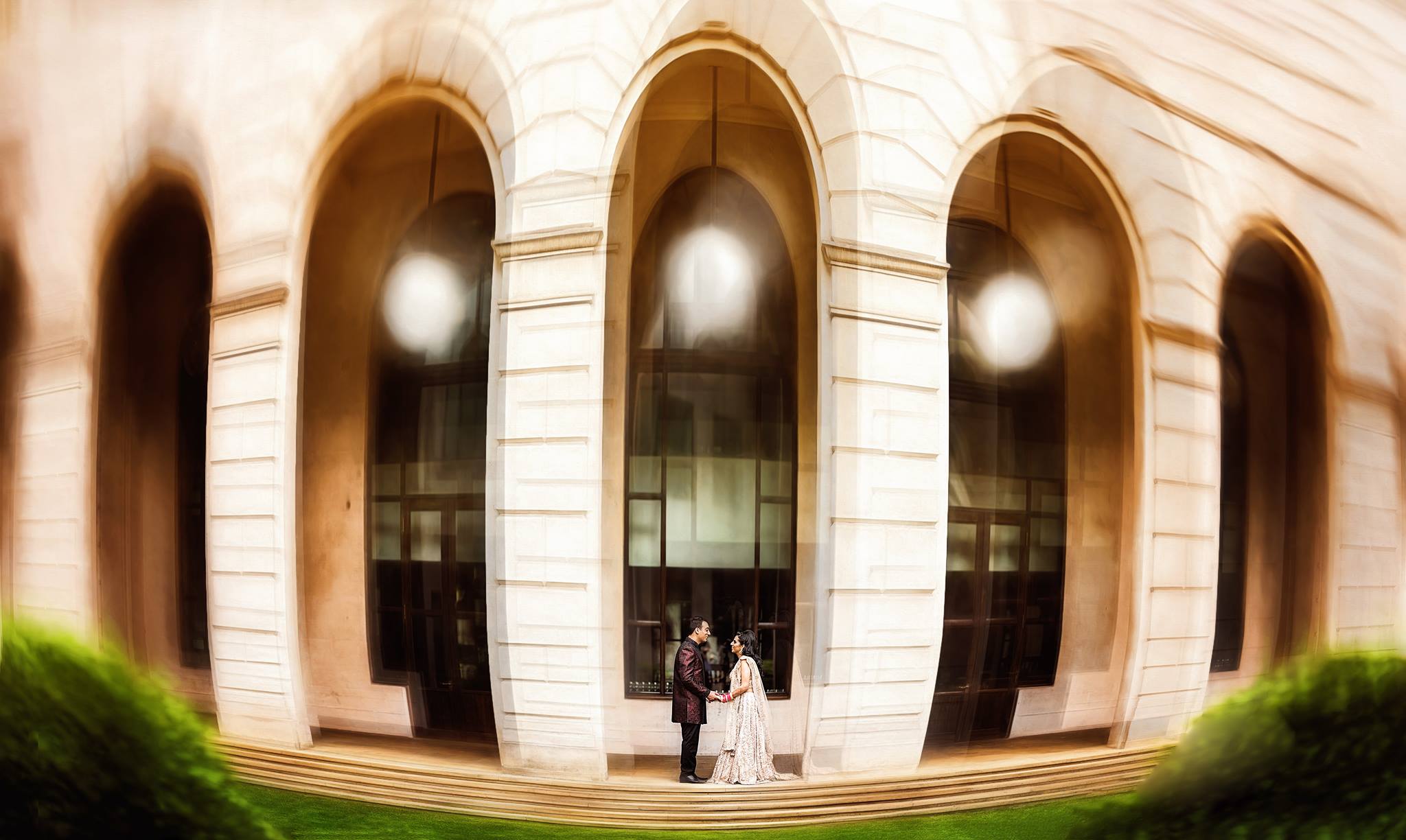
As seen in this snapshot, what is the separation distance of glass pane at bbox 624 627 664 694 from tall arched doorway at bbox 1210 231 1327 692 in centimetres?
200

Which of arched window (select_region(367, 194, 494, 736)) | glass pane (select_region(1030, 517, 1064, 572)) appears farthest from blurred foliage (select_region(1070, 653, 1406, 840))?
arched window (select_region(367, 194, 494, 736))

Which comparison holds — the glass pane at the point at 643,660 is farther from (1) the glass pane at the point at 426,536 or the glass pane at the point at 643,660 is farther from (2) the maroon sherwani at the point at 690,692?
(1) the glass pane at the point at 426,536

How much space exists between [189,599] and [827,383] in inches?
89.1

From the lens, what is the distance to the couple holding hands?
2.91 metres

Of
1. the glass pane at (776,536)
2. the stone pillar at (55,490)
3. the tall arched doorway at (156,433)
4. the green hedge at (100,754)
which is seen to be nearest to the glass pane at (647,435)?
the glass pane at (776,536)

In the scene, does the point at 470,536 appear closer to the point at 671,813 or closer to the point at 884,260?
the point at 671,813

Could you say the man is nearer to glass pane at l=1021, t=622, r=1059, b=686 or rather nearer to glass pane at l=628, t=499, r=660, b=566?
glass pane at l=628, t=499, r=660, b=566

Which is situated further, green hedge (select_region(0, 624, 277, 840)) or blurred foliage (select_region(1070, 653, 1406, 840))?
blurred foliage (select_region(1070, 653, 1406, 840))

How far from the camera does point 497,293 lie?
9.93ft

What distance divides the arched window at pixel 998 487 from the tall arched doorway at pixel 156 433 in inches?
94.8

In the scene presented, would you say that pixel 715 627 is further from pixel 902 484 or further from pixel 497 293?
pixel 497 293

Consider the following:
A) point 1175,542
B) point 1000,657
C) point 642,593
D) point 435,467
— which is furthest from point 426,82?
point 1175,542

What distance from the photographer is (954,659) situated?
10.5ft

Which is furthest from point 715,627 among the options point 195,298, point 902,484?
point 195,298
